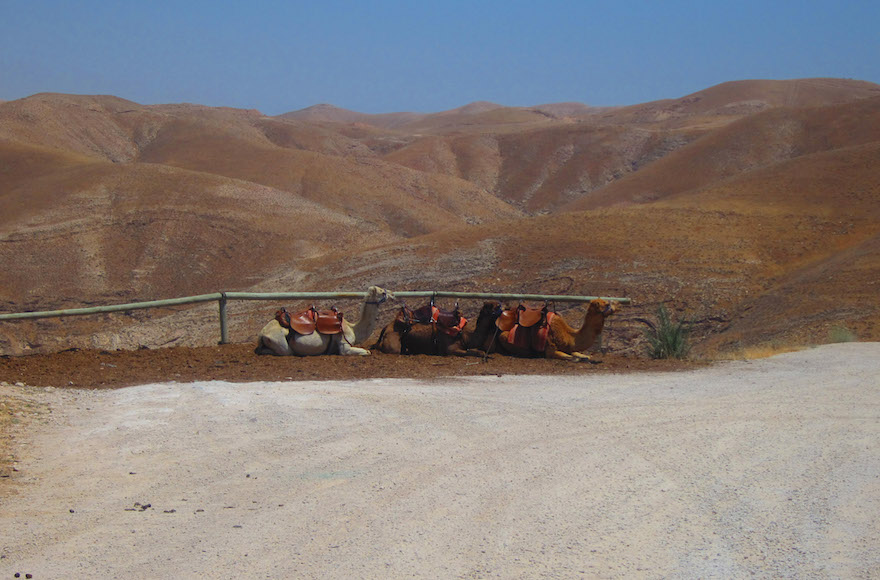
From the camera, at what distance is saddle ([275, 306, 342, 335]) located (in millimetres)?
12812

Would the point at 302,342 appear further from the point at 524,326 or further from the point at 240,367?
the point at 524,326

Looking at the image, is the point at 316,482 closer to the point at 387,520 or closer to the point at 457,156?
the point at 387,520

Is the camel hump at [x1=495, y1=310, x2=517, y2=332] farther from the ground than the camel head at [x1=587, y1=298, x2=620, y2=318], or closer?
closer

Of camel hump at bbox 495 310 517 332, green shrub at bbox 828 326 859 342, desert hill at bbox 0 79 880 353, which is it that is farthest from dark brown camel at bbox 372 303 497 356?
desert hill at bbox 0 79 880 353

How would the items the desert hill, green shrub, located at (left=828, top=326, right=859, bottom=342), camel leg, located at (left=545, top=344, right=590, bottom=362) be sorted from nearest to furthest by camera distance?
camel leg, located at (left=545, top=344, right=590, bottom=362) → green shrub, located at (left=828, top=326, right=859, bottom=342) → the desert hill

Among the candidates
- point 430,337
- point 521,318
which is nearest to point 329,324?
point 430,337

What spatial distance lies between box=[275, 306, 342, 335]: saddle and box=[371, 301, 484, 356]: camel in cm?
98

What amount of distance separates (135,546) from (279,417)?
10.3 feet

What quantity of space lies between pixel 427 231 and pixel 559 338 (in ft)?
132

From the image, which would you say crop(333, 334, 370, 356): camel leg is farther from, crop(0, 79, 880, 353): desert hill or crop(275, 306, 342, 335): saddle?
crop(0, 79, 880, 353): desert hill

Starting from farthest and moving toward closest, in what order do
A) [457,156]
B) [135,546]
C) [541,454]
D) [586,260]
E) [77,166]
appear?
[457,156]
[77,166]
[586,260]
[541,454]
[135,546]

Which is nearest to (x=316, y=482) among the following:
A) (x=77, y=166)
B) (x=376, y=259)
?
(x=376, y=259)

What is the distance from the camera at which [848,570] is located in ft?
16.2

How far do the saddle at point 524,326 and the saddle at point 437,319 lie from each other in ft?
1.96
